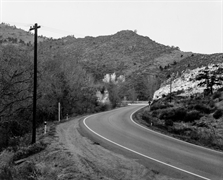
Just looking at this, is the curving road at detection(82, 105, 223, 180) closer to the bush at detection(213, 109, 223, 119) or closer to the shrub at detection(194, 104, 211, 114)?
the bush at detection(213, 109, 223, 119)

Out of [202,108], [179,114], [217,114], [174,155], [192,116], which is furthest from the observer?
[202,108]

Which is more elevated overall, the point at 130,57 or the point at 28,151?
the point at 130,57

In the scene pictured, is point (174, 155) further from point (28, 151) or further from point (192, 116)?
point (192, 116)

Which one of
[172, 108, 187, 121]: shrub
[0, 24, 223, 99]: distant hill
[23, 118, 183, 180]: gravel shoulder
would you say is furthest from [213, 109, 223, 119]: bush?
Answer: [0, 24, 223, 99]: distant hill

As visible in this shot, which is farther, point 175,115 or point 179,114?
point 175,115

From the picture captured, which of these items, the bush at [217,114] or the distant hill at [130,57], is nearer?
the bush at [217,114]

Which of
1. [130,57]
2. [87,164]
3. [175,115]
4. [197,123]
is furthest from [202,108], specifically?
[130,57]

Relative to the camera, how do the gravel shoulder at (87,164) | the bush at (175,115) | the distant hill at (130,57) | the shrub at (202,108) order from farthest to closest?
1. the distant hill at (130,57)
2. the bush at (175,115)
3. the shrub at (202,108)
4. the gravel shoulder at (87,164)

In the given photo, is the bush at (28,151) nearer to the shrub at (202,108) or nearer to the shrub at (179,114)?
the shrub at (179,114)

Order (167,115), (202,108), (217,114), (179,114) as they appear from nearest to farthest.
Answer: (217,114), (179,114), (202,108), (167,115)

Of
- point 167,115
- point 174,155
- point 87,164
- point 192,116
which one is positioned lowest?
point 174,155

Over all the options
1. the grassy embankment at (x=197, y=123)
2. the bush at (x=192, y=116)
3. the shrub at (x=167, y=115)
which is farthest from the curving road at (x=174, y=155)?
the shrub at (x=167, y=115)

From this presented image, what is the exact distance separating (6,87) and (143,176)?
639 inches

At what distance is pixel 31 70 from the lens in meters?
22.8
